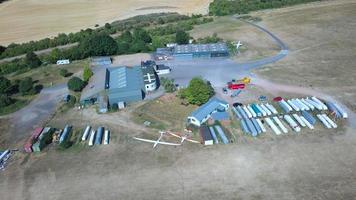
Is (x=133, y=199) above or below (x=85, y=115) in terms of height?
below

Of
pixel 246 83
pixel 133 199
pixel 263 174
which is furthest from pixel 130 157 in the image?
pixel 246 83

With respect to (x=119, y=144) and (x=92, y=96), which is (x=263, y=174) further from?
(x=92, y=96)

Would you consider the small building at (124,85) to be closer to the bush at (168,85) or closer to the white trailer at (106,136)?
the bush at (168,85)

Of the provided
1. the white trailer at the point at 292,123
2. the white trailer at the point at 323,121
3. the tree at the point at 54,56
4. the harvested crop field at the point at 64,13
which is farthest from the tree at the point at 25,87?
the white trailer at the point at 323,121

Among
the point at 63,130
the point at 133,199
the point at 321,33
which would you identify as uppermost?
the point at 321,33

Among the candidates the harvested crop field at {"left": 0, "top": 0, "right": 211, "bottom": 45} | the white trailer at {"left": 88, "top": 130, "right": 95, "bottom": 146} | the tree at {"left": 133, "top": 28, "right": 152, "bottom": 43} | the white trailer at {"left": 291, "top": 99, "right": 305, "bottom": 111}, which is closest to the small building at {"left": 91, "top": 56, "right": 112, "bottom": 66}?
the tree at {"left": 133, "top": 28, "right": 152, "bottom": 43}

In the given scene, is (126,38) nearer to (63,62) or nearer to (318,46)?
(63,62)
